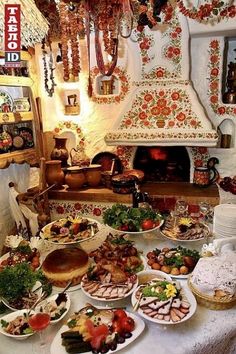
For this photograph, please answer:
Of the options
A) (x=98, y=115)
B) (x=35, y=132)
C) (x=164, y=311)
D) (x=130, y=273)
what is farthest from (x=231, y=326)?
(x=98, y=115)

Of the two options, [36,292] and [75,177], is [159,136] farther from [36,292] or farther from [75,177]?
[36,292]

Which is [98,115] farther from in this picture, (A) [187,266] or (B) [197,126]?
(A) [187,266]

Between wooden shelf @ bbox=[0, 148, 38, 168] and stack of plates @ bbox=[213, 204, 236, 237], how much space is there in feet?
6.33

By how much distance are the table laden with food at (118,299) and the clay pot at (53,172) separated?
1.75 meters

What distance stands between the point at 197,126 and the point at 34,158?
1.80m

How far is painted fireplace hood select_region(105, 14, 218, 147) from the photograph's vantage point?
3.23 meters

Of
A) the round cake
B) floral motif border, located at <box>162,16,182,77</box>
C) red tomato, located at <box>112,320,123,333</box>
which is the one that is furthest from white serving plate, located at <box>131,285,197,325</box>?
floral motif border, located at <box>162,16,182,77</box>

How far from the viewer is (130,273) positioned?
1.55 metres

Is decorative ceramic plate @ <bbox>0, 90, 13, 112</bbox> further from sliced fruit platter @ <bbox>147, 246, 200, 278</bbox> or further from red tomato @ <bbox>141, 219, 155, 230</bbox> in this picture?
sliced fruit platter @ <bbox>147, 246, 200, 278</bbox>

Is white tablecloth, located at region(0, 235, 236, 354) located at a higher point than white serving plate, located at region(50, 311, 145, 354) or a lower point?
lower

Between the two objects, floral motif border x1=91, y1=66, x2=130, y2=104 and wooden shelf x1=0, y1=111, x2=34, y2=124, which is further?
floral motif border x1=91, y1=66, x2=130, y2=104

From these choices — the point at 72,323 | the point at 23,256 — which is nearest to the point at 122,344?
the point at 72,323

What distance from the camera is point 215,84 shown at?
3494 mm

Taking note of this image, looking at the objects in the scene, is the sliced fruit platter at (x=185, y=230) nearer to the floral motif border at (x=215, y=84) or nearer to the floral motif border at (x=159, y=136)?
the floral motif border at (x=159, y=136)
